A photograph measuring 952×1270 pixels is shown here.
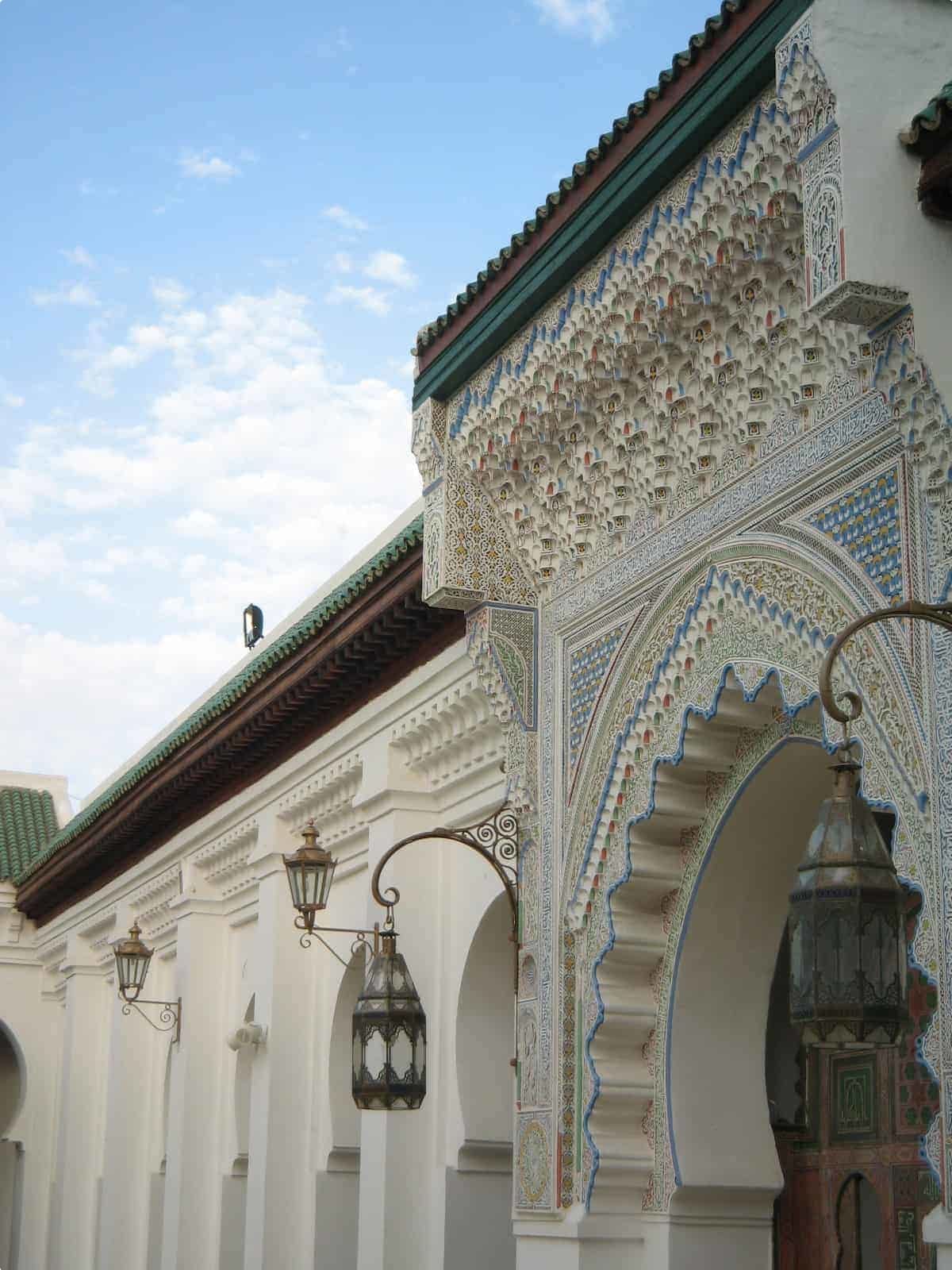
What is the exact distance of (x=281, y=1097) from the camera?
939 cm

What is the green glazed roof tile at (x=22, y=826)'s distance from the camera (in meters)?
16.4

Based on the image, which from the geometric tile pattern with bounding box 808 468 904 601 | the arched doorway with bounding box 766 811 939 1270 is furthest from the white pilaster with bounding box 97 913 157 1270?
the geometric tile pattern with bounding box 808 468 904 601

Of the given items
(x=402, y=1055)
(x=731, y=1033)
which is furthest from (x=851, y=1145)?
(x=402, y=1055)

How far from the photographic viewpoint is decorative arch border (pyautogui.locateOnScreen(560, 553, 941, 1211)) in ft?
14.3

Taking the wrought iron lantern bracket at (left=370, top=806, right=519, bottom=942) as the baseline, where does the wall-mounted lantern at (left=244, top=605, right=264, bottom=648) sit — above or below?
above

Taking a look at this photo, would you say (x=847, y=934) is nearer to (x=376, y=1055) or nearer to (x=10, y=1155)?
(x=376, y=1055)

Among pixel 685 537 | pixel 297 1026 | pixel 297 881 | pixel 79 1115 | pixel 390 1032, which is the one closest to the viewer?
pixel 685 537

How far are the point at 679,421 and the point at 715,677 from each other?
0.85 m

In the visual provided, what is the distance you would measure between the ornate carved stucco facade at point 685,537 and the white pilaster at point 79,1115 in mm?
8589

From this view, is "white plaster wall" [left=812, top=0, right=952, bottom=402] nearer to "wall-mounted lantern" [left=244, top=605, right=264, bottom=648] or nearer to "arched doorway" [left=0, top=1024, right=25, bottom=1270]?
"wall-mounted lantern" [left=244, top=605, right=264, bottom=648]

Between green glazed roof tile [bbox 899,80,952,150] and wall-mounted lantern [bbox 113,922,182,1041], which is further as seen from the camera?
wall-mounted lantern [bbox 113,922,182,1041]

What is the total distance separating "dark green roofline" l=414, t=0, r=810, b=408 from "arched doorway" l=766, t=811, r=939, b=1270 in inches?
80.9

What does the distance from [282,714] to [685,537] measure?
4.18 m

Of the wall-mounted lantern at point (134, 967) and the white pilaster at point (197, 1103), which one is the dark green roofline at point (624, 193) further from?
the wall-mounted lantern at point (134, 967)
